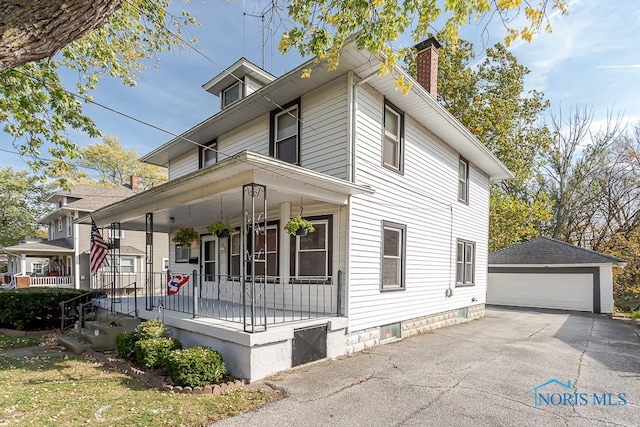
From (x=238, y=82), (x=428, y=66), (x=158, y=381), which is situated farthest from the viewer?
(x=238, y=82)

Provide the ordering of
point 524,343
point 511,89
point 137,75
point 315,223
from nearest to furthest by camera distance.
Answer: point 315,223
point 524,343
point 137,75
point 511,89

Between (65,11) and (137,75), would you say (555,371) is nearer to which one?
(65,11)

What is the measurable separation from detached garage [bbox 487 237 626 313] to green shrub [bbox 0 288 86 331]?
1935cm

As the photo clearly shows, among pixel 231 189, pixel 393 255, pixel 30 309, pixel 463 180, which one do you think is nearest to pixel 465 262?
pixel 463 180

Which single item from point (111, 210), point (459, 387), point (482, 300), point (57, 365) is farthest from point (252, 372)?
point (482, 300)

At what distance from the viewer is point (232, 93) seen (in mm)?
11938

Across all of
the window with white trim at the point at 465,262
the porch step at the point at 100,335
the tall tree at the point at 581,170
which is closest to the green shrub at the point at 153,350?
the porch step at the point at 100,335

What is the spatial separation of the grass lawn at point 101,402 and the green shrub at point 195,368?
10.4 inches

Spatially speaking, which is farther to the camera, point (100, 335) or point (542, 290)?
point (542, 290)

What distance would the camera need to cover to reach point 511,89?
66.5 ft

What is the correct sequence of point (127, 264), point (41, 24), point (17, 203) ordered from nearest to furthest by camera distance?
A: point (41, 24) → point (127, 264) → point (17, 203)

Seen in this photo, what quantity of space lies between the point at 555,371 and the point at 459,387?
7.65 ft

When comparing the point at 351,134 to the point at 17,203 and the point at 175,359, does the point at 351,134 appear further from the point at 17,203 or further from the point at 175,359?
the point at 17,203

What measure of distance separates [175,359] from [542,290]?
18.3 metres
